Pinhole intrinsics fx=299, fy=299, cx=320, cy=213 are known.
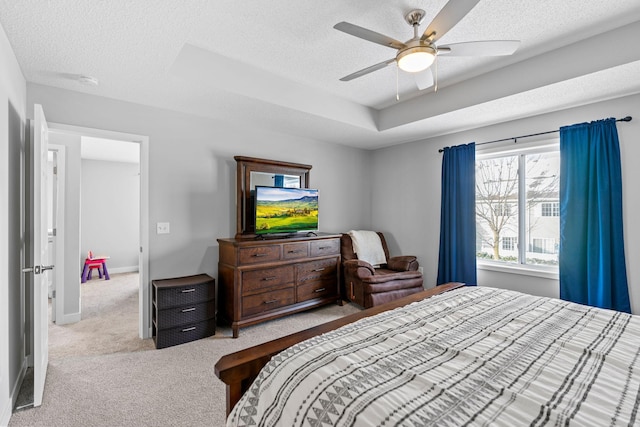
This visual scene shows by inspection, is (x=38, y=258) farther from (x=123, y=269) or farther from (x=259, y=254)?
(x=123, y=269)

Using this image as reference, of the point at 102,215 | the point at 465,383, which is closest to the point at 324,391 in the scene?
the point at 465,383

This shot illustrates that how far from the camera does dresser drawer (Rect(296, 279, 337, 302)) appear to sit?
146 inches

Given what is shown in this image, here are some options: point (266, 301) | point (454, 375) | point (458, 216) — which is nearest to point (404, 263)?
point (458, 216)

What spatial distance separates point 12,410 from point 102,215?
5274 mm

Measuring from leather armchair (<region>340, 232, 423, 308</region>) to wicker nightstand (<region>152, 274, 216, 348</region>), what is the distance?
1.75 meters

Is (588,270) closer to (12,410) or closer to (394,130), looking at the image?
(394,130)

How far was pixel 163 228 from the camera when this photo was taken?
323cm

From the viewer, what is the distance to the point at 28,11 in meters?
1.73

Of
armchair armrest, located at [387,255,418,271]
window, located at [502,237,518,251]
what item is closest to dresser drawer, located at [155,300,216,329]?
armchair armrest, located at [387,255,418,271]

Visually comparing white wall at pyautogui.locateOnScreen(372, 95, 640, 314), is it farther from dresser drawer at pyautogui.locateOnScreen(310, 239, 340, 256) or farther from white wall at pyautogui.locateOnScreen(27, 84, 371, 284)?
white wall at pyautogui.locateOnScreen(27, 84, 371, 284)

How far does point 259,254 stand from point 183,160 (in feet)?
4.47

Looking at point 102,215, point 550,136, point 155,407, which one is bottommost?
point 155,407

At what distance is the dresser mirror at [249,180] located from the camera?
11.8 ft

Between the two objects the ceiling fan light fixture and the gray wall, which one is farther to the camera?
the gray wall
